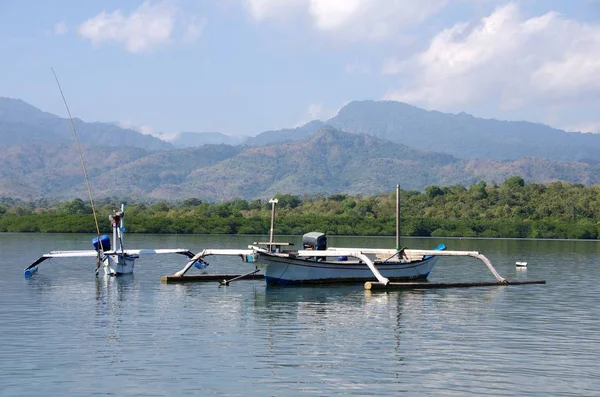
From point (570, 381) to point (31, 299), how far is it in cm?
2370

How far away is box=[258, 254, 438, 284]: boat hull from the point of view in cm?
4350

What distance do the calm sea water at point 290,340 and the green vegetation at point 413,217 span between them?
84200 mm

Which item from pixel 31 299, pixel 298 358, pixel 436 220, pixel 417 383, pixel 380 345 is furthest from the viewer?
pixel 436 220

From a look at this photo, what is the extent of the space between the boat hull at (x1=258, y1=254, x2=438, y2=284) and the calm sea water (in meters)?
0.88

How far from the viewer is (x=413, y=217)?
140500 millimetres

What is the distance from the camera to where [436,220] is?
138250 millimetres

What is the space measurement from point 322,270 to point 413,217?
3801 inches

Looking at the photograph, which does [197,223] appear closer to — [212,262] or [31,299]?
[212,262]

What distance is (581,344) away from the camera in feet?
92.7

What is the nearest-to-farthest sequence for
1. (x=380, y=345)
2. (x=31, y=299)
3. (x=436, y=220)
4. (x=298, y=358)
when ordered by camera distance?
(x=298, y=358) → (x=380, y=345) → (x=31, y=299) → (x=436, y=220)

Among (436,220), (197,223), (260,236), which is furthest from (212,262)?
(436,220)

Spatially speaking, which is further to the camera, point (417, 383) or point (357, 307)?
point (357, 307)

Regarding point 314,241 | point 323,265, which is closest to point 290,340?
point 323,265

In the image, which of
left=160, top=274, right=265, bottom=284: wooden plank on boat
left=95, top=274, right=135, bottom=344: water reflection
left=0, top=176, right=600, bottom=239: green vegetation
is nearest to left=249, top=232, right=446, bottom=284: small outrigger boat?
left=160, top=274, right=265, bottom=284: wooden plank on boat
